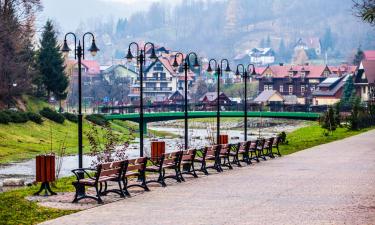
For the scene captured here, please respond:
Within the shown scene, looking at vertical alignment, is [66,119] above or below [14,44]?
below

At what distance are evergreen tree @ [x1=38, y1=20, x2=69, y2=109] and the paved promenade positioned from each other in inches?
2566

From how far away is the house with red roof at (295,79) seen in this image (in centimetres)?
→ 17912

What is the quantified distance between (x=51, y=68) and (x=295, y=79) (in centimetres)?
9004

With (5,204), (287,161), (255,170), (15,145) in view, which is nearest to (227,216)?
(5,204)

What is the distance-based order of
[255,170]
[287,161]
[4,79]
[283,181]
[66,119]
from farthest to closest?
1. [66,119]
2. [4,79]
3. [287,161]
4. [255,170]
5. [283,181]

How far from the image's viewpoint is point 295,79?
18000cm

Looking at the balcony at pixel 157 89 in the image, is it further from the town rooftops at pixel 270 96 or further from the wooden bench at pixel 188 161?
the wooden bench at pixel 188 161

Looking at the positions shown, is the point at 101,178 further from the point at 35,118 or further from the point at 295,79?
the point at 295,79

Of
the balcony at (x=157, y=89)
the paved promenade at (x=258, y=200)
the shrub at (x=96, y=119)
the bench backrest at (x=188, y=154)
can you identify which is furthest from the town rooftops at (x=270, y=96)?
the bench backrest at (x=188, y=154)

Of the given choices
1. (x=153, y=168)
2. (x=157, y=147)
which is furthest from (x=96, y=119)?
(x=153, y=168)

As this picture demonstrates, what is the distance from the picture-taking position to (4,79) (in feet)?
264

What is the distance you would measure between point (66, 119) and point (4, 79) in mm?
8064

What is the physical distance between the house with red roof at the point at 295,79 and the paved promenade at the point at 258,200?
146 metres

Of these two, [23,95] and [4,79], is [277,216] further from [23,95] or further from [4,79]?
[23,95]
